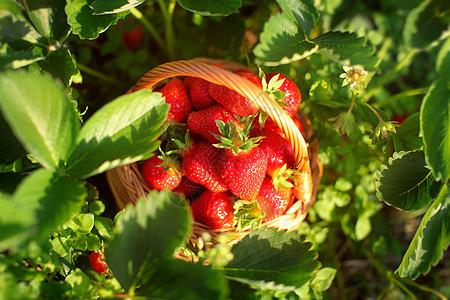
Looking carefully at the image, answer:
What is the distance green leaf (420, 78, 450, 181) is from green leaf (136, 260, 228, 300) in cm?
55

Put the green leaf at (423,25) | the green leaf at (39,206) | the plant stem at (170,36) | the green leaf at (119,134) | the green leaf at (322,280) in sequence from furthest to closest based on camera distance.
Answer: the green leaf at (423,25) → the plant stem at (170,36) → the green leaf at (322,280) → the green leaf at (119,134) → the green leaf at (39,206)

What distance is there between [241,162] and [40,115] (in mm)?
470

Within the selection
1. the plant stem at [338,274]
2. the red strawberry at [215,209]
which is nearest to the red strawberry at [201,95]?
the red strawberry at [215,209]

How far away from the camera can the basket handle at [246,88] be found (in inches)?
33.0

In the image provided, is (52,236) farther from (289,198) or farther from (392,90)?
(392,90)

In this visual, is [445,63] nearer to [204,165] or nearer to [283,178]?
[283,178]

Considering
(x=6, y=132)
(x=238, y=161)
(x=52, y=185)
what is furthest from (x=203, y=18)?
(x=52, y=185)

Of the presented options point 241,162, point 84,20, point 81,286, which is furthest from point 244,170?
point 84,20

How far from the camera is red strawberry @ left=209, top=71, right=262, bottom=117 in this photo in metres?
0.95

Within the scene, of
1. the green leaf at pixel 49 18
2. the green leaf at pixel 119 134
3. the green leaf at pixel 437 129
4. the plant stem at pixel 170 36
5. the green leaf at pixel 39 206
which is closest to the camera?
the green leaf at pixel 39 206

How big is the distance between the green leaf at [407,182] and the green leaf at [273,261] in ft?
0.87

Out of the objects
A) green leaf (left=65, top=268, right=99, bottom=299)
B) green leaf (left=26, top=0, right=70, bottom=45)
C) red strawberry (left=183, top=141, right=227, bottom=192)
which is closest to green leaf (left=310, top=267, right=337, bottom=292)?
red strawberry (left=183, top=141, right=227, bottom=192)

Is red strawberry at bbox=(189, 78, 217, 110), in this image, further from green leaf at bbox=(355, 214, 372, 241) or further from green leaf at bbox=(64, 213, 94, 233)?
green leaf at bbox=(355, 214, 372, 241)

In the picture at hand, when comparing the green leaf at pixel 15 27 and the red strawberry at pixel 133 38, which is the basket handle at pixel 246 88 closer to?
the green leaf at pixel 15 27
